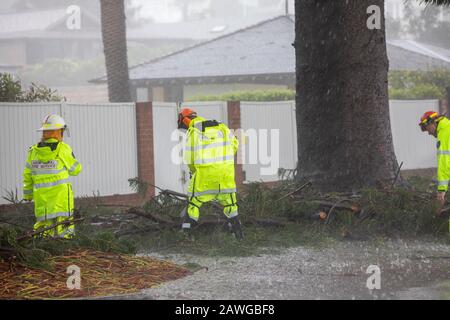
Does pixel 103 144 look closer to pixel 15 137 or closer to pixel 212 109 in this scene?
pixel 15 137

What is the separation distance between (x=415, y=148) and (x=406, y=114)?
1.04m

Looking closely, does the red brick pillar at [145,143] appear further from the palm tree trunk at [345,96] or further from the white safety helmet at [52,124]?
the white safety helmet at [52,124]

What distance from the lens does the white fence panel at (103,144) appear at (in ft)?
52.9

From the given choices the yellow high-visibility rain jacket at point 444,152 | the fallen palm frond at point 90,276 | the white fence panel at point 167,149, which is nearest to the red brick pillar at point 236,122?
the white fence panel at point 167,149

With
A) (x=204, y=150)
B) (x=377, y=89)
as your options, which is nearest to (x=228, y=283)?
(x=204, y=150)

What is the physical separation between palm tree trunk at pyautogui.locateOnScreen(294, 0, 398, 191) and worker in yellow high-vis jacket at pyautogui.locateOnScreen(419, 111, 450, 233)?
1760 millimetres

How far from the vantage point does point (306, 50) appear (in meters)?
13.4

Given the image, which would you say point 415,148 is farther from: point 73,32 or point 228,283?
point 73,32

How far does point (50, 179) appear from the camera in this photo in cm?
998

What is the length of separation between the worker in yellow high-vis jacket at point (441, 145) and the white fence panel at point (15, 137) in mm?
6953

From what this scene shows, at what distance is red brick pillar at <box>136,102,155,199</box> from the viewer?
17.2 metres

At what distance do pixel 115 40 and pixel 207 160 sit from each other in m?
13.7

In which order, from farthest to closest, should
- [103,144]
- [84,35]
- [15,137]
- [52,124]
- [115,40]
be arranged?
[84,35] → [115,40] → [103,144] → [15,137] → [52,124]

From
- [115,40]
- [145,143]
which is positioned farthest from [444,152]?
[115,40]
